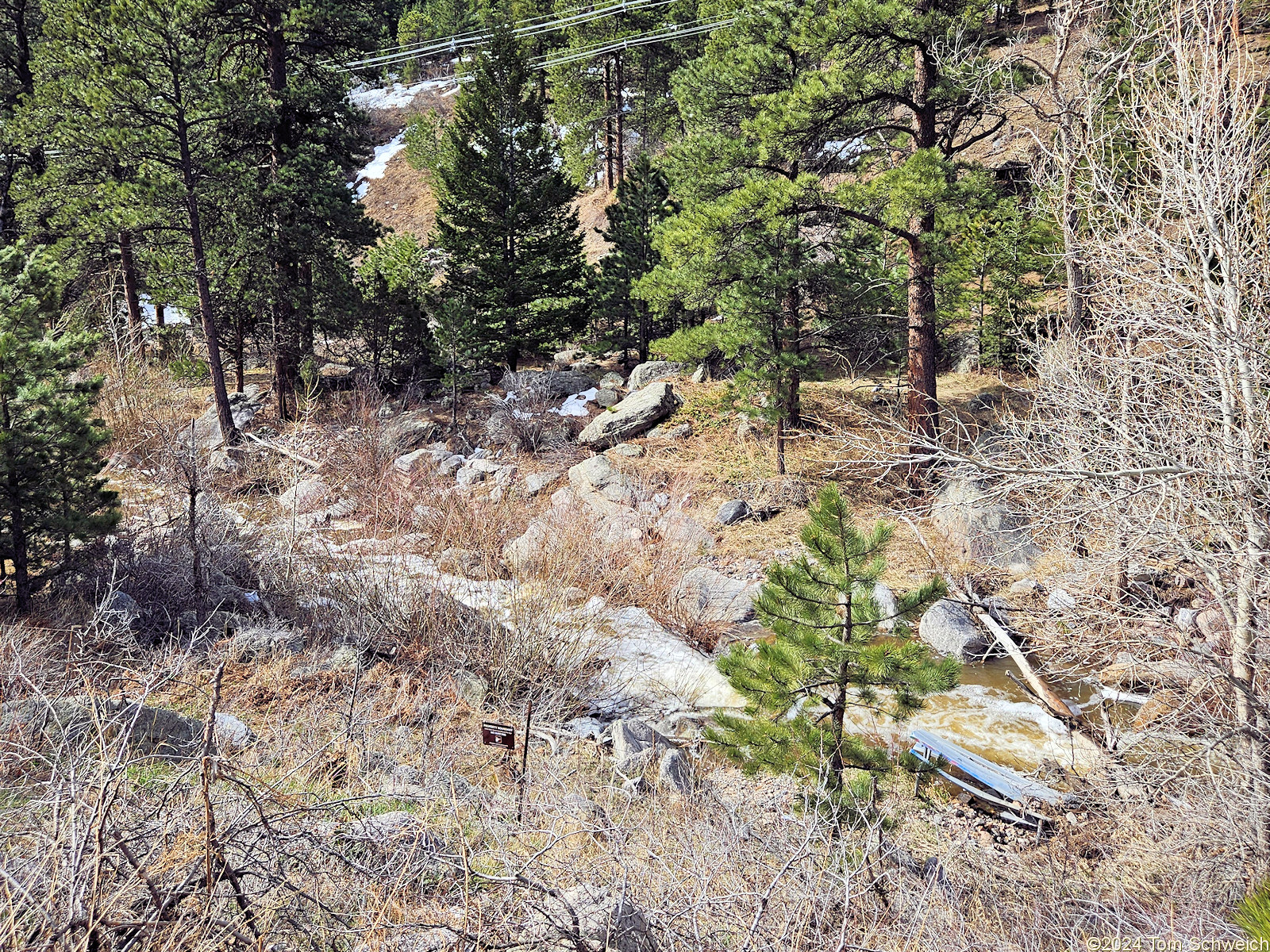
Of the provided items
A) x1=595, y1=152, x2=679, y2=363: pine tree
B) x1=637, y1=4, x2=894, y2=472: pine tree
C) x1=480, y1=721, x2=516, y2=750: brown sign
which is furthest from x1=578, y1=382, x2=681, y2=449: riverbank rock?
x1=480, y1=721, x2=516, y2=750: brown sign

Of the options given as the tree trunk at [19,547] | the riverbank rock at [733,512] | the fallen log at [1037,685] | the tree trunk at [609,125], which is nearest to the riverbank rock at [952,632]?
the fallen log at [1037,685]

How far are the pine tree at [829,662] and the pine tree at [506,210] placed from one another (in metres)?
14.4

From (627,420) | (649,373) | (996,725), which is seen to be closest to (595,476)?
(627,420)

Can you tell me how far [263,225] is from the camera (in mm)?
16641

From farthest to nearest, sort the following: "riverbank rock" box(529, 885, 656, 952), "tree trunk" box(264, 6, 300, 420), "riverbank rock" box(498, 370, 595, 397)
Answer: "riverbank rock" box(498, 370, 595, 397) → "tree trunk" box(264, 6, 300, 420) → "riverbank rock" box(529, 885, 656, 952)

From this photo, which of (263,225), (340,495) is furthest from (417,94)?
(340,495)

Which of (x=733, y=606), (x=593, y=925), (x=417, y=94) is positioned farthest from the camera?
(x=417, y=94)

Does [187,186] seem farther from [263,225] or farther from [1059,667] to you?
[1059,667]

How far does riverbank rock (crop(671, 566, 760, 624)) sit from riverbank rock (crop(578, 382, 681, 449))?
5.62 meters

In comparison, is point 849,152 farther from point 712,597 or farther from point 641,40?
point 641,40

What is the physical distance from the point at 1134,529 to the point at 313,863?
5.38m

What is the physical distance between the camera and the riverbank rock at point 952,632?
9.49 m

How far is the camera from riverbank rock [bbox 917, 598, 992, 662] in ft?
31.1

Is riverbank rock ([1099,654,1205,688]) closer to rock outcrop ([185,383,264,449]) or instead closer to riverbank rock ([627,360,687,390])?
riverbank rock ([627,360,687,390])
